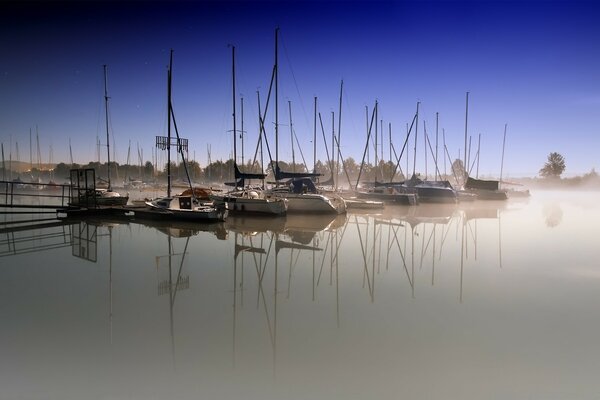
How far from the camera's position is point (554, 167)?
431 feet

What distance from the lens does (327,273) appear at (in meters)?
11.8

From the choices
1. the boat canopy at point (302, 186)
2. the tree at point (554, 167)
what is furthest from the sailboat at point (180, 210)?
the tree at point (554, 167)

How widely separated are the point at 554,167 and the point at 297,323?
148m

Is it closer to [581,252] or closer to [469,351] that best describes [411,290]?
[469,351]

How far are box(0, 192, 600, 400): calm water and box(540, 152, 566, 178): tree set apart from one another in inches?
5360

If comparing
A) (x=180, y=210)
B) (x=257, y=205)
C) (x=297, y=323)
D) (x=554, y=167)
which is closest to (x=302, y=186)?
(x=257, y=205)

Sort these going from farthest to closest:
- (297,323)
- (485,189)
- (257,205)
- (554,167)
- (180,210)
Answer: (554,167) < (485,189) < (257,205) < (180,210) < (297,323)

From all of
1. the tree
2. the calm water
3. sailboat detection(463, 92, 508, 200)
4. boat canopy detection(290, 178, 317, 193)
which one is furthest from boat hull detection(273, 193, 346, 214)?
the tree

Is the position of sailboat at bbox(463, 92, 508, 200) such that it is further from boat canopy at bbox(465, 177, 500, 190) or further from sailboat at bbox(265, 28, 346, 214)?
sailboat at bbox(265, 28, 346, 214)

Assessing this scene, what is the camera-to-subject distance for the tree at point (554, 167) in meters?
130

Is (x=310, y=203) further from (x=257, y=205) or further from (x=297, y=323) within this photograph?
(x=297, y=323)

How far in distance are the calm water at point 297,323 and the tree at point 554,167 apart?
136140 millimetres

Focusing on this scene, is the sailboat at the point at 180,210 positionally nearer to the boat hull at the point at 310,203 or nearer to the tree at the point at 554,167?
the boat hull at the point at 310,203

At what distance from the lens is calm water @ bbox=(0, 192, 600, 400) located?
17.8 feet
